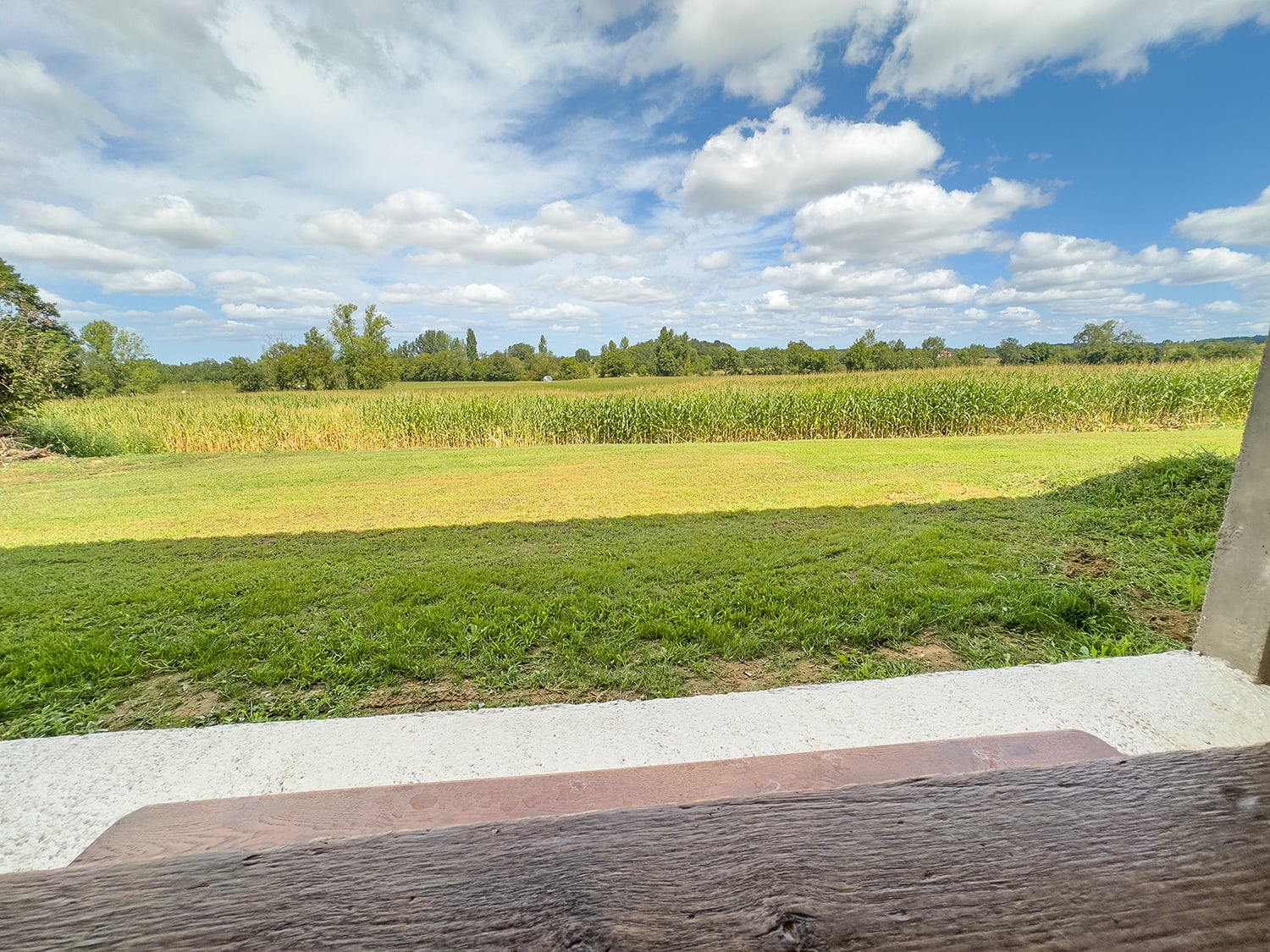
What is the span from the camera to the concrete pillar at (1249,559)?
245 centimetres

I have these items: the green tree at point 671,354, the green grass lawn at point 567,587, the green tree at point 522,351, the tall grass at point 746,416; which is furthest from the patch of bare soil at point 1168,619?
the green tree at point 522,351

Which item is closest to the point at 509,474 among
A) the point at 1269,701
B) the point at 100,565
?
the point at 100,565

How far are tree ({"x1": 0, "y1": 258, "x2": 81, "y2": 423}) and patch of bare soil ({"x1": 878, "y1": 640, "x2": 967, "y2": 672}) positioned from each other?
16.0 m

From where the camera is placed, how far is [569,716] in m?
2.50

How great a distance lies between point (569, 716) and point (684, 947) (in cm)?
213

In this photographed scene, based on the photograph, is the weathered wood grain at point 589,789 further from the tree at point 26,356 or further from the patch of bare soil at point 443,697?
the tree at point 26,356

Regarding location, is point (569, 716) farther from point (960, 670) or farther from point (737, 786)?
point (960, 670)

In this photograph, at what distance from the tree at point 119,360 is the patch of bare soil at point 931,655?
4969 centimetres

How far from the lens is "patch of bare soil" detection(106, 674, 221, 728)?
2.67 m

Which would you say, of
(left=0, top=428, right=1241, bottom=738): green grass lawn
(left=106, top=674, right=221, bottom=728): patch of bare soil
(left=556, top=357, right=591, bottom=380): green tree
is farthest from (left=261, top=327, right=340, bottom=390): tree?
(left=106, top=674, right=221, bottom=728): patch of bare soil

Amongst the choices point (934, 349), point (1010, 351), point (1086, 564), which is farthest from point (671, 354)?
point (1086, 564)

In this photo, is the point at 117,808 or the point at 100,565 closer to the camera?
the point at 117,808

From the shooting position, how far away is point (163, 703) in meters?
2.78

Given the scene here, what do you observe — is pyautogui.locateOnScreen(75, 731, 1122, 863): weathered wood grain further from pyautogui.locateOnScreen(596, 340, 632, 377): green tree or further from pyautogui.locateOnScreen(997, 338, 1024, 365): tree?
pyautogui.locateOnScreen(596, 340, 632, 377): green tree
